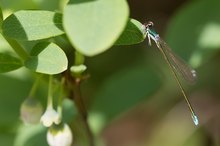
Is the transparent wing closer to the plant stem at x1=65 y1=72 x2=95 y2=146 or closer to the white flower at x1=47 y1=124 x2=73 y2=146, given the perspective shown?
the plant stem at x1=65 y1=72 x2=95 y2=146

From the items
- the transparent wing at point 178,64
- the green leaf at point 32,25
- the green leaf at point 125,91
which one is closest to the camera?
the green leaf at point 32,25

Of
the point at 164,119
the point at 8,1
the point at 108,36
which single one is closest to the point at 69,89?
the point at 8,1

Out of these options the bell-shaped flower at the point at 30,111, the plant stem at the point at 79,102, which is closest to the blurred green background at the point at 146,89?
the plant stem at the point at 79,102

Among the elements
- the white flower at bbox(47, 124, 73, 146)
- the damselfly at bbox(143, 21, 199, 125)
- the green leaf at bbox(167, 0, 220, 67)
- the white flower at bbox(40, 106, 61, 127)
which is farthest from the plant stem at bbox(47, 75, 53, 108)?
the green leaf at bbox(167, 0, 220, 67)

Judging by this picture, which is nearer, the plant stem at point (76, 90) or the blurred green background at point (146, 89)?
the plant stem at point (76, 90)

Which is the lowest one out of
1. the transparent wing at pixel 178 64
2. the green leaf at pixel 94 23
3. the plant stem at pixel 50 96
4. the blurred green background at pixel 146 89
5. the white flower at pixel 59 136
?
the blurred green background at pixel 146 89

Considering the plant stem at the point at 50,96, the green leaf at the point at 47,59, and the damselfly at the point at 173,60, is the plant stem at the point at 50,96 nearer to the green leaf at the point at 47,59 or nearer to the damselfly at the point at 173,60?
the green leaf at the point at 47,59

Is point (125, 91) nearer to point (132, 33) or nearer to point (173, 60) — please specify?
point (173, 60)
